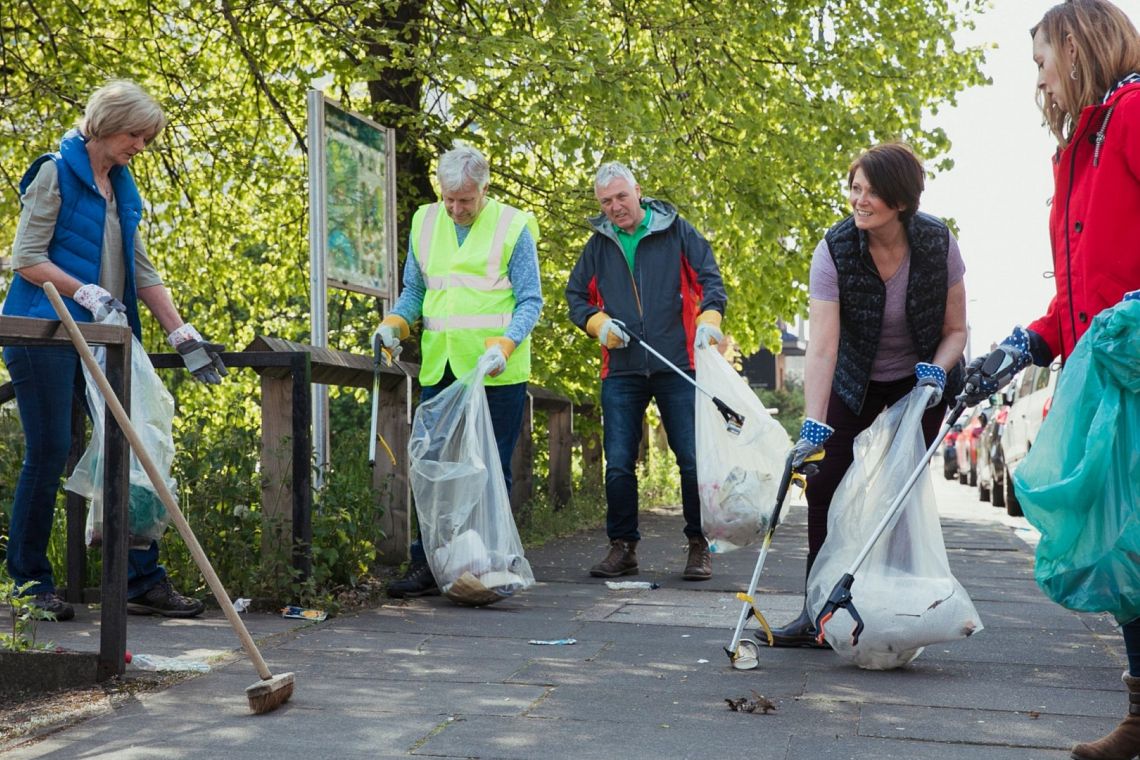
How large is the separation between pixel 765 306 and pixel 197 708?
946cm

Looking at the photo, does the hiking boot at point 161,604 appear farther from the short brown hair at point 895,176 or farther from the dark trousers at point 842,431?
the short brown hair at point 895,176

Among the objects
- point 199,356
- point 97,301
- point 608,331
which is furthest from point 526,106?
point 97,301

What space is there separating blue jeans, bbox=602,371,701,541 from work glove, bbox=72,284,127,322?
283 centimetres

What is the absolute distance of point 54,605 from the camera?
5141 mm

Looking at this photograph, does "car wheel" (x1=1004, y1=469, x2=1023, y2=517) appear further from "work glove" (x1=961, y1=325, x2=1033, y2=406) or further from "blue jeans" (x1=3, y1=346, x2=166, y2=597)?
"blue jeans" (x1=3, y1=346, x2=166, y2=597)

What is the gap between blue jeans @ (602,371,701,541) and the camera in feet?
23.4

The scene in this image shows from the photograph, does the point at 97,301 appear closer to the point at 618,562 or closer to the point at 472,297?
the point at 472,297

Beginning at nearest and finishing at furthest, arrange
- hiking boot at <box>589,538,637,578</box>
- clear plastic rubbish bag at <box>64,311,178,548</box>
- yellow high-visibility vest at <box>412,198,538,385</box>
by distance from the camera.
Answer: clear plastic rubbish bag at <box>64,311,178,548</box> < yellow high-visibility vest at <box>412,198,538,385</box> < hiking boot at <box>589,538,637,578</box>

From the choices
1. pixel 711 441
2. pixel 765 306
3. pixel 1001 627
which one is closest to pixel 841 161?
pixel 765 306

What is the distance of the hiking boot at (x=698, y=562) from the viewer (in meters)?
7.23

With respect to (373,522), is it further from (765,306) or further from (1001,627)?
(765,306)

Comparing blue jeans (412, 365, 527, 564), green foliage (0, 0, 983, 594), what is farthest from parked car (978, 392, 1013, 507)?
blue jeans (412, 365, 527, 564)

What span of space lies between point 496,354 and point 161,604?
1674 millimetres

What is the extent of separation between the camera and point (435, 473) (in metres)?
5.98
